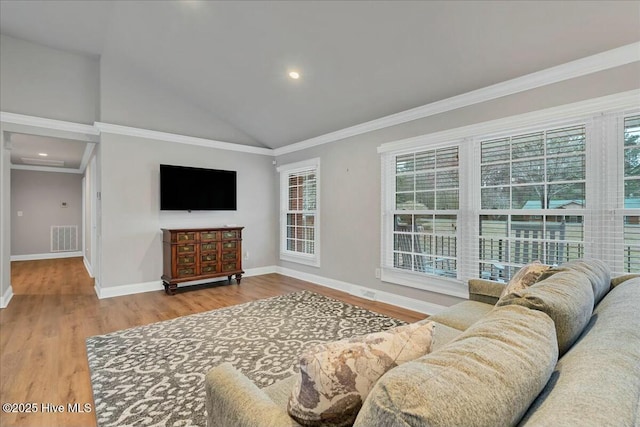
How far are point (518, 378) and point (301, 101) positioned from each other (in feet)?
13.4

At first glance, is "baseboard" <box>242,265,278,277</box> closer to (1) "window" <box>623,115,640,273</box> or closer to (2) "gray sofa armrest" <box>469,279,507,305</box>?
(2) "gray sofa armrest" <box>469,279,507,305</box>

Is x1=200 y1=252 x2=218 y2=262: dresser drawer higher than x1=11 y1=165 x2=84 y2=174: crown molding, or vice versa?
x1=11 y1=165 x2=84 y2=174: crown molding

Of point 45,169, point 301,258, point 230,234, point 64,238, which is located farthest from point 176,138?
point 64,238

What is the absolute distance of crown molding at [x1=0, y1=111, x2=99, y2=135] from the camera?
3.96 meters

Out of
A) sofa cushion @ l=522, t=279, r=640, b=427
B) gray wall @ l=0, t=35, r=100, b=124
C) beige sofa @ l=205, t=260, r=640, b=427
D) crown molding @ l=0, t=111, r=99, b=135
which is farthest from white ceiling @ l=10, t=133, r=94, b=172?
sofa cushion @ l=522, t=279, r=640, b=427

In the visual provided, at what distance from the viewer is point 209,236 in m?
4.91

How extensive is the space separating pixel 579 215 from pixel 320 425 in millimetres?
2869

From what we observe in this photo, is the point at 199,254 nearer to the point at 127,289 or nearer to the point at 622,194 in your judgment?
the point at 127,289

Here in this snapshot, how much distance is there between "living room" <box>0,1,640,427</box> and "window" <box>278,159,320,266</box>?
144 millimetres

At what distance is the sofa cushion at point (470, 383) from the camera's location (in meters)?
0.57

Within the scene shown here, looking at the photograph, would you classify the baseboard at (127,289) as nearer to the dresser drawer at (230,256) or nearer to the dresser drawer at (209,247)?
the dresser drawer at (209,247)

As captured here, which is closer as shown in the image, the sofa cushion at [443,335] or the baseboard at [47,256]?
the sofa cushion at [443,335]

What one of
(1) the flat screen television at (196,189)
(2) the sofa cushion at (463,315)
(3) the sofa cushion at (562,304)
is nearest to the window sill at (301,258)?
(1) the flat screen television at (196,189)

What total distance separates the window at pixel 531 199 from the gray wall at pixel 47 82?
5311mm
